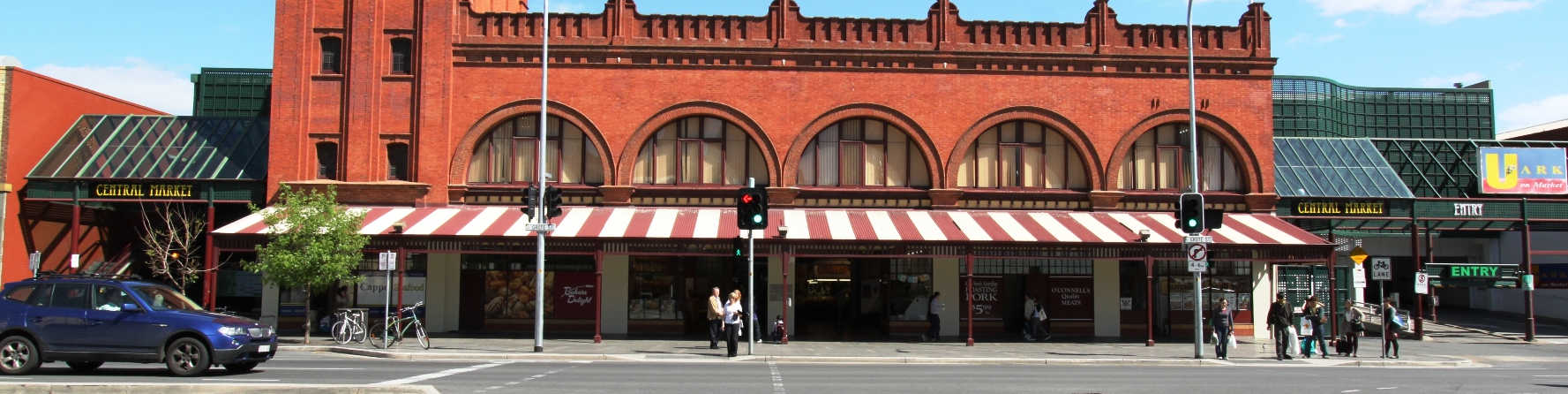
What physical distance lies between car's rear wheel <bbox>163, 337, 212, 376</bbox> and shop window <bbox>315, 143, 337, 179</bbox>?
1474cm

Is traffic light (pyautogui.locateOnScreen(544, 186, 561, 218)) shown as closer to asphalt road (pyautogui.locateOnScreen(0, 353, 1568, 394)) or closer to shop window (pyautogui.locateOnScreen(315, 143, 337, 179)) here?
asphalt road (pyautogui.locateOnScreen(0, 353, 1568, 394))

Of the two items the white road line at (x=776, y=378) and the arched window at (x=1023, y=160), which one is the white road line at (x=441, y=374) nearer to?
the white road line at (x=776, y=378)

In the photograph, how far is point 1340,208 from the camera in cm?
3222

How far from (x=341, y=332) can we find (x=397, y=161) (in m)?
6.24

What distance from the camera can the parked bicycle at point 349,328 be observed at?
83.2ft

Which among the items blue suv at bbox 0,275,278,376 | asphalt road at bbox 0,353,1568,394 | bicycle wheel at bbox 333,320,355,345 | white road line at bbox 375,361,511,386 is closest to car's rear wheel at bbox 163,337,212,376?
blue suv at bbox 0,275,278,376

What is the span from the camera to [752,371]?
62.7 ft

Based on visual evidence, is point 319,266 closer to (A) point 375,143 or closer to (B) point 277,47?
(A) point 375,143

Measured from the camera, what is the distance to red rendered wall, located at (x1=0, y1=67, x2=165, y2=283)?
30.8 m

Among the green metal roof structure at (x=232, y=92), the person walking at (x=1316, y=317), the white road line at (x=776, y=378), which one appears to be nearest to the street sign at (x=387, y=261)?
the white road line at (x=776, y=378)

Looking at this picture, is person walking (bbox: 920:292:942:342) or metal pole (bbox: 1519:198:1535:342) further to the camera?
metal pole (bbox: 1519:198:1535:342)

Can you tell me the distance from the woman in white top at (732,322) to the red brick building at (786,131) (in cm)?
593

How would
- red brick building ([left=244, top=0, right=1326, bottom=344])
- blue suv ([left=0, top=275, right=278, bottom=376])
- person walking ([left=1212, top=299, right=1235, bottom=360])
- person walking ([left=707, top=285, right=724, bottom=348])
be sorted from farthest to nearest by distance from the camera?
1. red brick building ([left=244, top=0, right=1326, bottom=344])
2. person walking ([left=707, top=285, right=724, bottom=348])
3. person walking ([left=1212, top=299, right=1235, bottom=360])
4. blue suv ([left=0, top=275, right=278, bottom=376])

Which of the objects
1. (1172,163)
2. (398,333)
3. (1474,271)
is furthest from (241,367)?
(1474,271)
